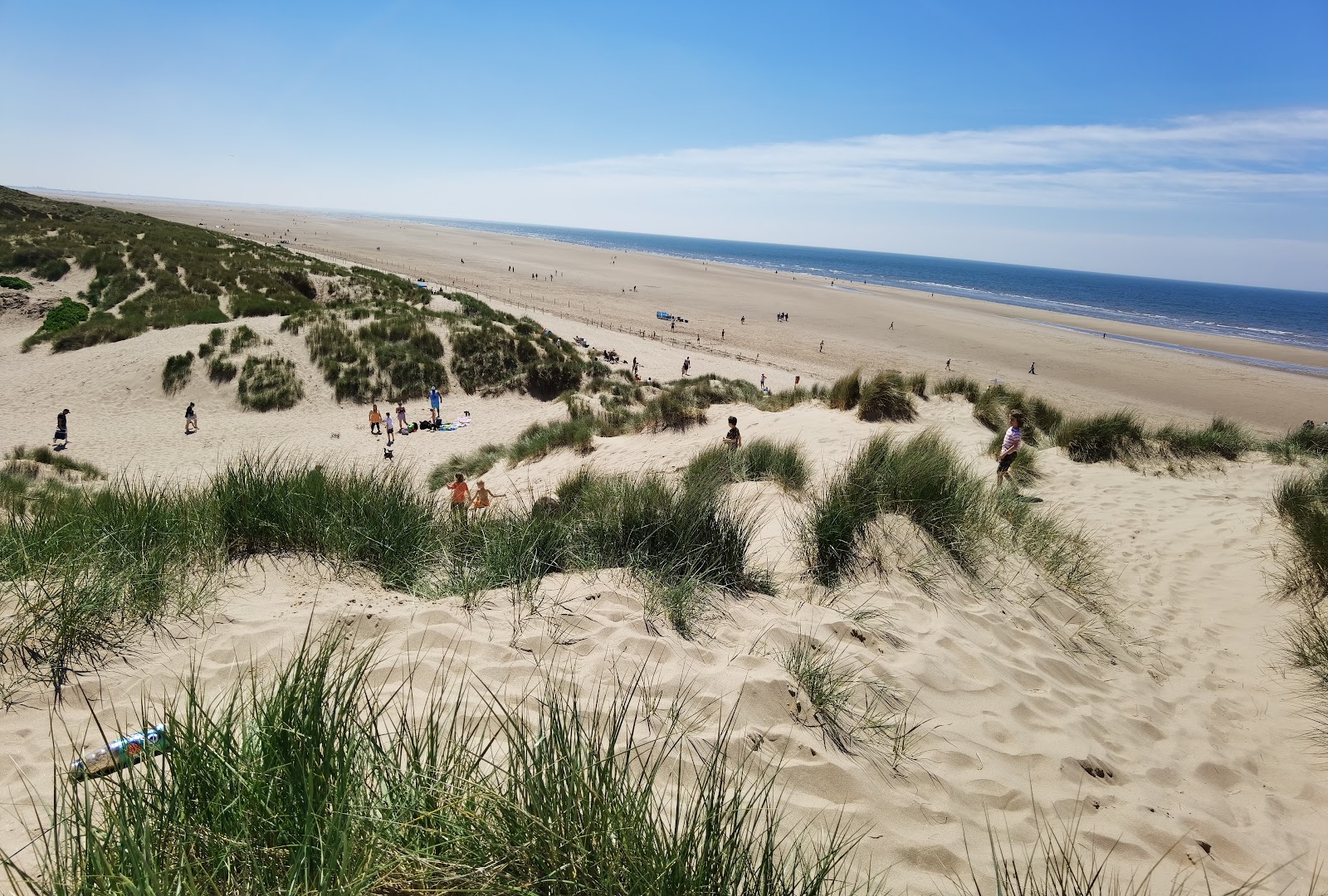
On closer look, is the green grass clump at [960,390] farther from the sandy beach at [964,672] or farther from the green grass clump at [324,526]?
the green grass clump at [324,526]

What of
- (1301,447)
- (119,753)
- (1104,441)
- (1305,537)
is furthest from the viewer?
(1301,447)

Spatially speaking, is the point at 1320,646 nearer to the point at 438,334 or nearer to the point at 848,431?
the point at 848,431

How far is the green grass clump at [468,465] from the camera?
41.1 feet

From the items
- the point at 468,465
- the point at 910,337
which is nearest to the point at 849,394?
the point at 468,465

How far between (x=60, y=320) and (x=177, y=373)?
9344mm

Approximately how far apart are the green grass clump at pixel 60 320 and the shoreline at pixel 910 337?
74.0ft

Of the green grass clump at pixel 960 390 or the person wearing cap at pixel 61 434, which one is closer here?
the green grass clump at pixel 960 390

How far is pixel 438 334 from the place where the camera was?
22.6 metres

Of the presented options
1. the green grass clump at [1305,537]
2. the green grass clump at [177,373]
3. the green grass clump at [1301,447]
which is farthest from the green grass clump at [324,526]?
the green grass clump at [177,373]

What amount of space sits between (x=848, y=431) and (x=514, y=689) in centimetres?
882

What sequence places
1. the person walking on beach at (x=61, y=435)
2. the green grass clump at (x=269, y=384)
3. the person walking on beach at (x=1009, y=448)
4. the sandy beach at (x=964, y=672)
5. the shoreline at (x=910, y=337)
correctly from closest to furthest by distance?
the sandy beach at (x=964, y=672) → the person walking on beach at (x=1009, y=448) → the person walking on beach at (x=61, y=435) → the green grass clump at (x=269, y=384) → the shoreline at (x=910, y=337)

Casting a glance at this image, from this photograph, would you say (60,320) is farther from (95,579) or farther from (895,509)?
(895,509)

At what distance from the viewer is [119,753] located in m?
1.73

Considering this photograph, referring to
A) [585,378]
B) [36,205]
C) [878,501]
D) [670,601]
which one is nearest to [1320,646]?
[878,501]
